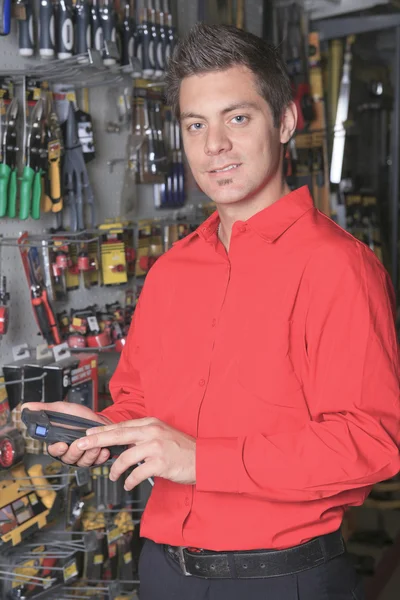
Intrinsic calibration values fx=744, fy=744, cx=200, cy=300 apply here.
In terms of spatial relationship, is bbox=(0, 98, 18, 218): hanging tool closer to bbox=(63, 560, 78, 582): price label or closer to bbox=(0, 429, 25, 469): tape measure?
bbox=(0, 429, 25, 469): tape measure

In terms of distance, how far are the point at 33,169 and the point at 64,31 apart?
62cm

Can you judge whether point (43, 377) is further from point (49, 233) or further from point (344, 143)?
point (344, 143)

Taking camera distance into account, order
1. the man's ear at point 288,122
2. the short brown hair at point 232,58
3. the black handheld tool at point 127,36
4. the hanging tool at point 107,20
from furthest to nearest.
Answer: the black handheld tool at point 127,36 < the hanging tool at point 107,20 < the man's ear at point 288,122 < the short brown hair at point 232,58

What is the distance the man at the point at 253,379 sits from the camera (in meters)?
1.39

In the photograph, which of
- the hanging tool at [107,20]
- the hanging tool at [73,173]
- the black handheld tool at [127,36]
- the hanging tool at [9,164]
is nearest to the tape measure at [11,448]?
the hanging tool at [9,164]

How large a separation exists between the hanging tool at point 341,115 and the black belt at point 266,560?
15.7 feet

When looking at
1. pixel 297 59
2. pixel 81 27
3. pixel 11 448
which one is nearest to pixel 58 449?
pixel 11 448

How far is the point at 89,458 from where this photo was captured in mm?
1532

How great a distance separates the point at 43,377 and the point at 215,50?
1688 mm

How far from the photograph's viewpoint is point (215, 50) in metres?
1.67

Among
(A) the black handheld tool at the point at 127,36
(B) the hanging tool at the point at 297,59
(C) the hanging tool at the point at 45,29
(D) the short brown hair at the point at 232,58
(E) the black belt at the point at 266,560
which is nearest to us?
(E) the black belt at the point at 266,560

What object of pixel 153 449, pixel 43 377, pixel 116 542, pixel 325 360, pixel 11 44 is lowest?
pixel 116 542

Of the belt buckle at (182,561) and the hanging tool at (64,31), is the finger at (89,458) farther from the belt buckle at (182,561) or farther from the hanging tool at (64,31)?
the hanging tool at (64,31)

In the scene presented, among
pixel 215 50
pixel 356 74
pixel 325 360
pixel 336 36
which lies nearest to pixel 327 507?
pixel 325 360
